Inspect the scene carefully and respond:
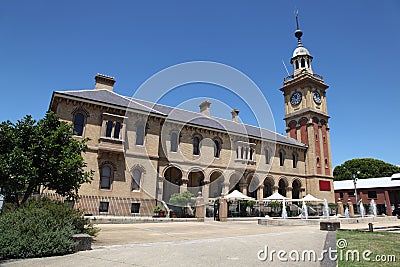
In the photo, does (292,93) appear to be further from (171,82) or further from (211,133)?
(171,82)

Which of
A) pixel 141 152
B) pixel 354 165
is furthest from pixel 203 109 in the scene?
pixel 354 165

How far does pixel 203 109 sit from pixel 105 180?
19.6 meters

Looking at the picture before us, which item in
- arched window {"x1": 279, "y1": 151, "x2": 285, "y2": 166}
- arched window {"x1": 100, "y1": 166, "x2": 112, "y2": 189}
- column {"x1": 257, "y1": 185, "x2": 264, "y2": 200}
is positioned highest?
arched window {"x1": 279, "y1": 151, "x2": 285, "y2": 166}

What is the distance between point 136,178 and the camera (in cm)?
2642

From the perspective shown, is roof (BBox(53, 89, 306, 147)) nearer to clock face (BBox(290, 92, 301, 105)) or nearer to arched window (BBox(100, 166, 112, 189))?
arched window (BBox(100, 166, 112, 189))

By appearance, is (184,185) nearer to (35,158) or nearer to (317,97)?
(35,158)

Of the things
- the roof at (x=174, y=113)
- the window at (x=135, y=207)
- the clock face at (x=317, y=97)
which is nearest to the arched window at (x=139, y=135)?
the roof at (x=174, y=113)

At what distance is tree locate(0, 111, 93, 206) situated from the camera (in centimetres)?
1023

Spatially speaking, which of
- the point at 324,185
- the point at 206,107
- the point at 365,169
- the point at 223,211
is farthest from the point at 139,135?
the point at 365,169

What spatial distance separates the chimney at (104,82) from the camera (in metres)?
30.3

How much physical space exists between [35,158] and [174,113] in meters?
23.7

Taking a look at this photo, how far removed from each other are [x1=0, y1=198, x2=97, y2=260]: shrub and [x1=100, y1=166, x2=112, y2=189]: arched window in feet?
54.2

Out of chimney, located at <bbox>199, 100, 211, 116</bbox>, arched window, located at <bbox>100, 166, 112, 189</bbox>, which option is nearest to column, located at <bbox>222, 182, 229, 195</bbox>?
chimney, located at <bbox>199, 100, 211, 116</bbox>

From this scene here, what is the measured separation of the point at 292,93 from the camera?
4897cm
